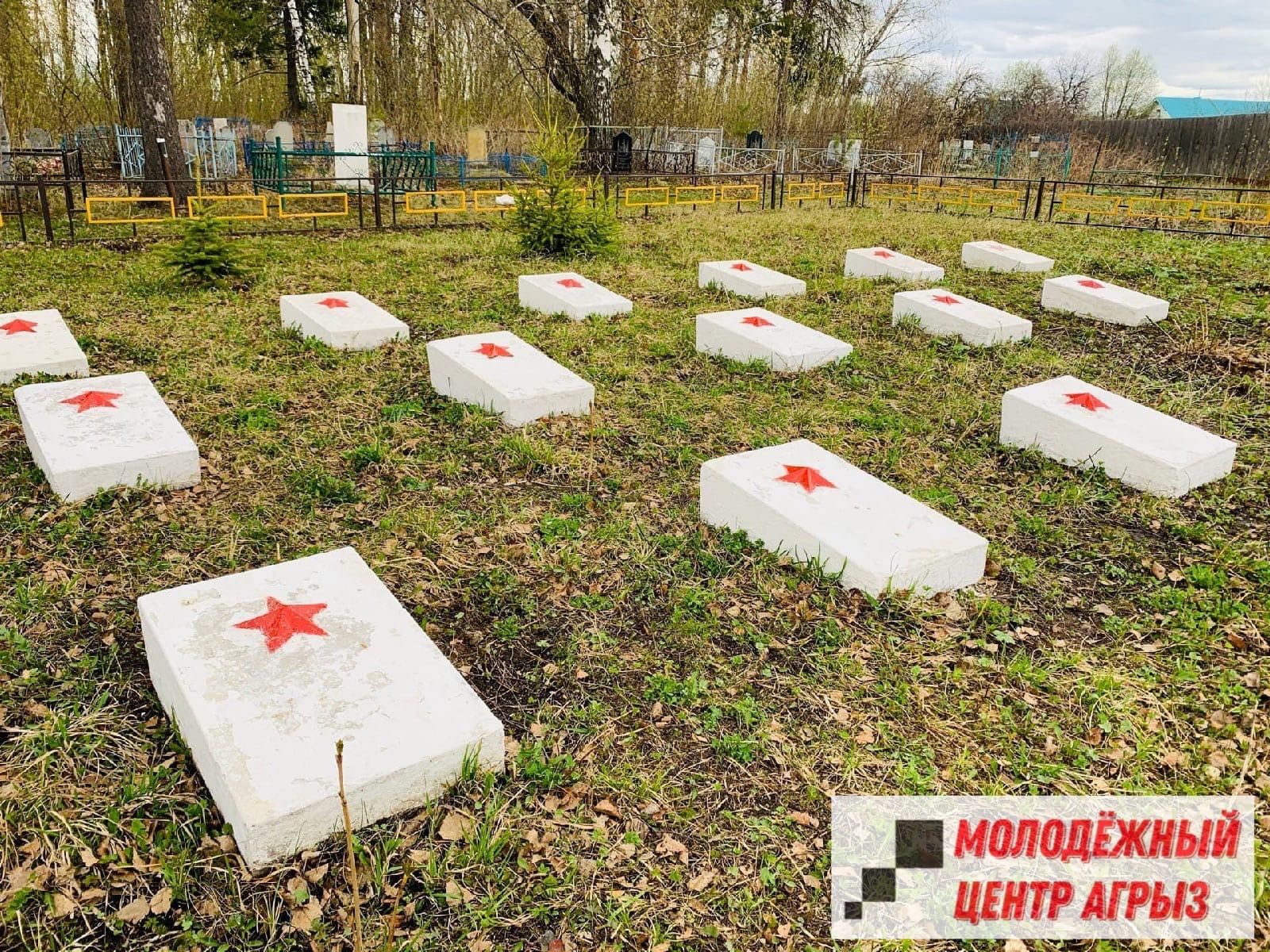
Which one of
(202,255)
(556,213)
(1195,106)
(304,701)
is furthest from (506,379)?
(1195,106)

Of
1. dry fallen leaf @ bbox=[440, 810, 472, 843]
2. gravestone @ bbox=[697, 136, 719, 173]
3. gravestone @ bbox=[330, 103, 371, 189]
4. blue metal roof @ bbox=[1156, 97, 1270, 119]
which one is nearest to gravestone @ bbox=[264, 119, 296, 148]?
gravestone @ bbox=[330, 103, 371, 189]

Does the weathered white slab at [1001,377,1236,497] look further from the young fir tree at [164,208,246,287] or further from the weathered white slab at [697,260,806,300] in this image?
the young fir tree at [164,208,246,287]

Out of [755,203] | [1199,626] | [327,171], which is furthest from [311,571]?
[327,171]

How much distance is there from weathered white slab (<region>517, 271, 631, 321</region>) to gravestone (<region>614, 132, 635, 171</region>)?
1503cm

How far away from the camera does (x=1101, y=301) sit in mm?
8109

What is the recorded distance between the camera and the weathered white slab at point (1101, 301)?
313 inches

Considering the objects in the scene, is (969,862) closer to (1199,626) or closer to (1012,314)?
(1199,626)

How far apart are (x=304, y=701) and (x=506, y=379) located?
11.0ft

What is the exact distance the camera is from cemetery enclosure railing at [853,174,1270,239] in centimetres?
1372

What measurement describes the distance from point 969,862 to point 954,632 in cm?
127

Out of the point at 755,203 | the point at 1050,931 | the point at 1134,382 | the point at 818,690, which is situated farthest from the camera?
the point at 755,203

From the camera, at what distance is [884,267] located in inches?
384

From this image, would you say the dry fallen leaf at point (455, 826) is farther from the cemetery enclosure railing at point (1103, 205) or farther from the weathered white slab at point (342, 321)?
the cemetery enclosure railing at point (1103, 205)

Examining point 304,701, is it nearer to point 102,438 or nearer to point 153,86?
point 102,438
